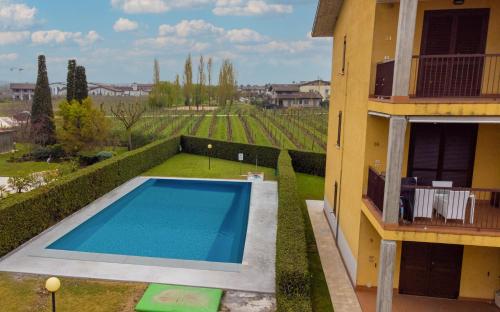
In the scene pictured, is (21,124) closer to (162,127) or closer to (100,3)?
(100,3)

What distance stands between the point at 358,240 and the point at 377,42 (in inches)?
220

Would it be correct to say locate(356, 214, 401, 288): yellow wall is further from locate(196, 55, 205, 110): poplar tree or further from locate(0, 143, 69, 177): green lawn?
locate(196, 55, 205, 110): poplar tree

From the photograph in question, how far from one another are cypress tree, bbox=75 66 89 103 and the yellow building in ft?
96.1

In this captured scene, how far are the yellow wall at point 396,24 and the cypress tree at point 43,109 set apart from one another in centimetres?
3205

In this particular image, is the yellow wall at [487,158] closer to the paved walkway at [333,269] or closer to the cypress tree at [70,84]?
the paved walkway at [333,269]

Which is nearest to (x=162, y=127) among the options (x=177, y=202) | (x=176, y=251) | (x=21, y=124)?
(x=21, y=124)

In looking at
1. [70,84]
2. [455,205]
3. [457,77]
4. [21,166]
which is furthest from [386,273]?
[70,84]

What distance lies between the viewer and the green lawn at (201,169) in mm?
25994

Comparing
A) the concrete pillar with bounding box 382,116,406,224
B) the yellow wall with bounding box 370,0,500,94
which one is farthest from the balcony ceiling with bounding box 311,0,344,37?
the concrete pillar with bounding box 382,116,406,224

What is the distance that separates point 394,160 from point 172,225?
12.5 metres

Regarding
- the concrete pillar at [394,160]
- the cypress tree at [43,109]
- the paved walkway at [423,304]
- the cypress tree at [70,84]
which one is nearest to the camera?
the concrete pillar at [394,160]

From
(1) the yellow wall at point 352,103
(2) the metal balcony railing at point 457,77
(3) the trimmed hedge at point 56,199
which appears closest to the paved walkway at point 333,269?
(1) the yellow wall at point 352,103

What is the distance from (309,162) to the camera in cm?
2611

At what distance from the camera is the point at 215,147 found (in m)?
32.7
